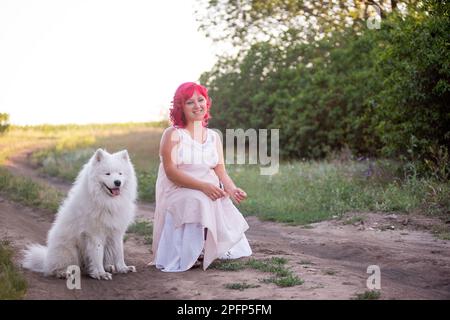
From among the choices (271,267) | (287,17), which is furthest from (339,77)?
(271,267)

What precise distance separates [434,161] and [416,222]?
404 centimetres

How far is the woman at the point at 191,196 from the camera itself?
659 cm

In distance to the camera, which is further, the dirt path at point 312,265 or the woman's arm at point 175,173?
the woman's arm at point 175,173

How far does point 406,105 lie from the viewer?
1303cm

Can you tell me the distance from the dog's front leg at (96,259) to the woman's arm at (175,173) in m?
1.11

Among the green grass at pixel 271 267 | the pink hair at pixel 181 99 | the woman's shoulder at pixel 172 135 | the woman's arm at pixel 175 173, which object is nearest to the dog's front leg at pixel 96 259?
the woman's arm at pixel 175 173

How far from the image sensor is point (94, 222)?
6262 millimetres

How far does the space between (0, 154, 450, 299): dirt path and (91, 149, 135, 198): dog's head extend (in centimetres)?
99

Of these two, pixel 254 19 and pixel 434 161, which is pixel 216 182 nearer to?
pixel 434 161

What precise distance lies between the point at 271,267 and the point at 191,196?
1.20 m

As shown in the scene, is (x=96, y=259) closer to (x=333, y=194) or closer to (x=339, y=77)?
(x=333, y=194)

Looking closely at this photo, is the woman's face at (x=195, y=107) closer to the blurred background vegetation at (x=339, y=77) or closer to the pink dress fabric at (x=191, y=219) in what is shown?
the pink dress fabric at (x=191, y=219)
